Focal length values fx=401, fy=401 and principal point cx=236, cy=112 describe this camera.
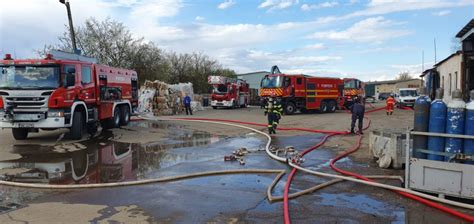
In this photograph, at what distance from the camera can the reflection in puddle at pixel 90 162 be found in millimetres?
7629

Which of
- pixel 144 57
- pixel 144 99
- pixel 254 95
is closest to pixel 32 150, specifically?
pixel 144 99

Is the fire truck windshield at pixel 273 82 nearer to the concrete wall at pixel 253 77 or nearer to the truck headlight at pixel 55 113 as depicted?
the truck headlight at pixel 55 113

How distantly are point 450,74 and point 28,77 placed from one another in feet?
63.5

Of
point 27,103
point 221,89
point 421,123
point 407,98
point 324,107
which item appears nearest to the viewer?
point 421,123

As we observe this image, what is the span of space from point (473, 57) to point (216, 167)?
9.86 meters

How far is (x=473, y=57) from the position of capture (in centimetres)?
1309

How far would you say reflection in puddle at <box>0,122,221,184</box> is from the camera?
25.0ft

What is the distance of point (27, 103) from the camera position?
11.9m

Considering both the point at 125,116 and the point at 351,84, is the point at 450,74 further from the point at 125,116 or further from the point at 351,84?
the point at 125,116

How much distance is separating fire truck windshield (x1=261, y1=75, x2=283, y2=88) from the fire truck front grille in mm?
Answer: 16736

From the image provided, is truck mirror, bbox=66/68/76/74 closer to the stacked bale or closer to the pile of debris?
the pile of debris

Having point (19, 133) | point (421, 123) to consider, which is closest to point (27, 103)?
point (19, 133)

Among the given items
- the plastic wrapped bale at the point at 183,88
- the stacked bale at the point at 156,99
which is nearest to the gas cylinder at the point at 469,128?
the stacked bale at the point at 156,99

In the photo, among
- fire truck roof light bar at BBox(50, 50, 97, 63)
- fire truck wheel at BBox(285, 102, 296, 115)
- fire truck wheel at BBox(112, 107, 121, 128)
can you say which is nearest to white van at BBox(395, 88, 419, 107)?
fire truck wheel at BBox(285, 102, 296, 115)
